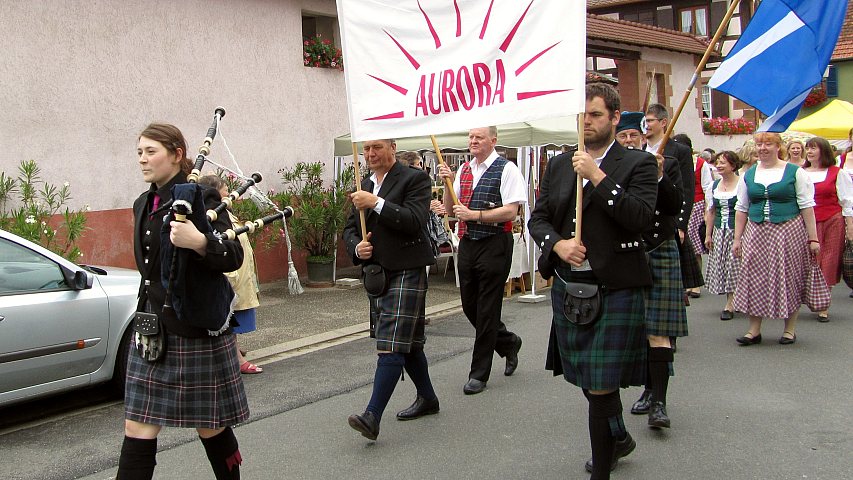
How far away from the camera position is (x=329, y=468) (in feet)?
15.4

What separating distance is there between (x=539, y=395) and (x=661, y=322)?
3.98 feet

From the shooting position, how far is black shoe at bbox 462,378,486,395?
616 centimetres

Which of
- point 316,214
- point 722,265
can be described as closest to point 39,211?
point 316,214

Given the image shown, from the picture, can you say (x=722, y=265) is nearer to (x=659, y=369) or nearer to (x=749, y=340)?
(x=749, y=340)

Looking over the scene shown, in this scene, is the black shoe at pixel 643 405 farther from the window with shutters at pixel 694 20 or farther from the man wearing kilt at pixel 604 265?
the window with shutters at pixel 694 20

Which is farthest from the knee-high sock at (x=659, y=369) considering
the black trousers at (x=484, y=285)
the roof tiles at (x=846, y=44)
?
the roof tiles at (x=846, y=44)

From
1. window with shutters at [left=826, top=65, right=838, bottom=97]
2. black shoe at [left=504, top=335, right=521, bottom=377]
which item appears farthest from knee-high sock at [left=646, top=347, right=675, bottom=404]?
window with shutters at [left=826, top=65, right=838, bottom=97]

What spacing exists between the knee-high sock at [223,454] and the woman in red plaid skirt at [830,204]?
7136mm

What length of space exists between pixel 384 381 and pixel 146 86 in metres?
7.22

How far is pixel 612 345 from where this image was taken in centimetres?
401

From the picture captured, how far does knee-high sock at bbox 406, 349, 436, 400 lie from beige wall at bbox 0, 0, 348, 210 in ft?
20.1

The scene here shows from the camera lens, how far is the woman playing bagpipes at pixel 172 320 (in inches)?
137

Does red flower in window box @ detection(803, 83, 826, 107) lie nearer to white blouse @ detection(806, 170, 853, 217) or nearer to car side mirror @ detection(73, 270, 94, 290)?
white blouse @ detection(806, 170, 853, 217)

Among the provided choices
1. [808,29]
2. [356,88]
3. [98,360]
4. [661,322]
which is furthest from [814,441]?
[98,360]
